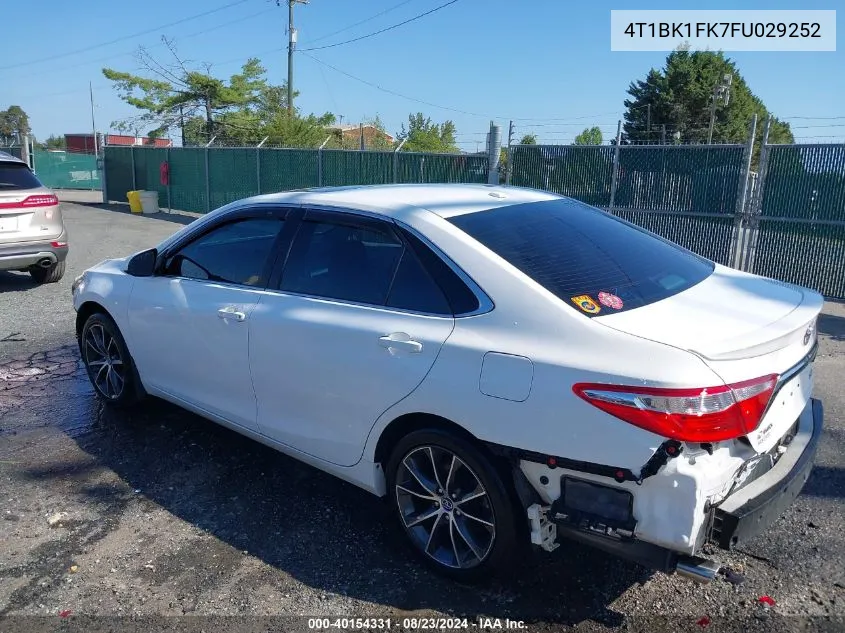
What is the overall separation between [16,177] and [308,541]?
7382 millimetres

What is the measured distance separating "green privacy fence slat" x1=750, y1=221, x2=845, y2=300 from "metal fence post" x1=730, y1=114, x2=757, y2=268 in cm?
20

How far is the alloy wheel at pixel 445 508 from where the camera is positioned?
2881 mm

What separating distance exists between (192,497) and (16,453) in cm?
140

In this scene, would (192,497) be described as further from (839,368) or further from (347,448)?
(839,368)

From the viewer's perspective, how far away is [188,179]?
65.3ft

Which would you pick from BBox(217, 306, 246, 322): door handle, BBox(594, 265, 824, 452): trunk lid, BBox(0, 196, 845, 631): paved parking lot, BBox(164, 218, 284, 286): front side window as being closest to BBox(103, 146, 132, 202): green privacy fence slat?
BBox(0, 196, 845, 631): paved parking lot

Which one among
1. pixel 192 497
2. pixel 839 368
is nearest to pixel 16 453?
pixel 192 497

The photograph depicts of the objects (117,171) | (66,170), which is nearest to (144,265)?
(117,171)

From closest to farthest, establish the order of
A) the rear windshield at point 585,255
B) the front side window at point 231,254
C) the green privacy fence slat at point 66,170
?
the rear windshield at point 585,255 → the front side window at point 231,254 → the green privacy fence slat at point 66,170

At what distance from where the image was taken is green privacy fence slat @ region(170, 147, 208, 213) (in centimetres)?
1936

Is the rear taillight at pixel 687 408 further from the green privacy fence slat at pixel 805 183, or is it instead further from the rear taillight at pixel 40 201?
the rear taillight at pixel 40 201

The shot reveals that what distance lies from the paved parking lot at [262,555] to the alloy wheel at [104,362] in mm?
299

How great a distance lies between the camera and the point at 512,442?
2.61 metres

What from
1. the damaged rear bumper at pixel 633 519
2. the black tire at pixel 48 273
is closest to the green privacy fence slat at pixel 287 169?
the black tire at pixel 48 273
